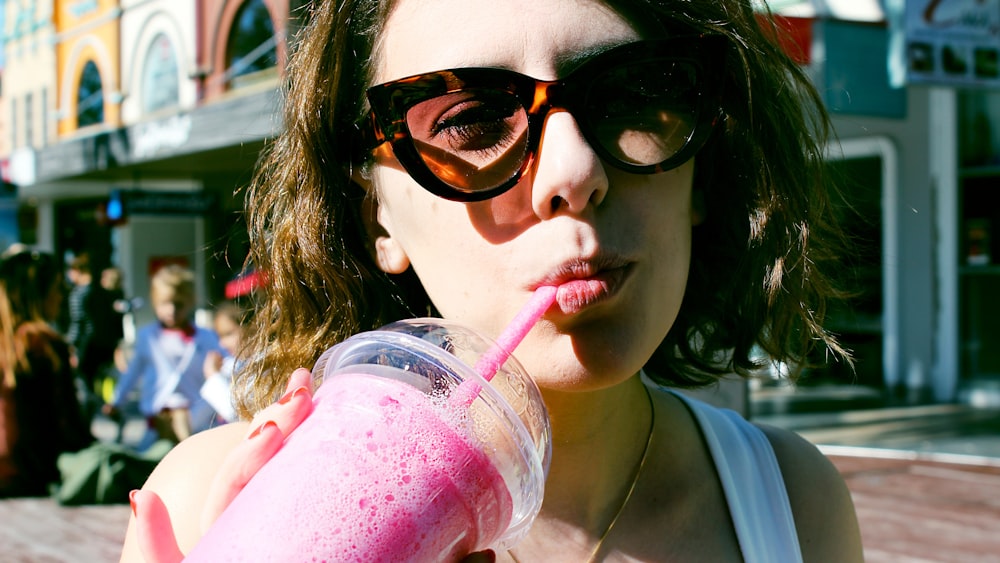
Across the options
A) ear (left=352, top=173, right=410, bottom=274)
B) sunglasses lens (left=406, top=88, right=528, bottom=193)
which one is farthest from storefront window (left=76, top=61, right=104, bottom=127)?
sunglasses lens (left=406, top=88, right=528, bottom=193)

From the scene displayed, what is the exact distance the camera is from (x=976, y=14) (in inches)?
281

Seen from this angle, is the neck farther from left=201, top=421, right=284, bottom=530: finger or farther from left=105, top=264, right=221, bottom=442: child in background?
left=105, top=264, right=221, bottom=442: child in background

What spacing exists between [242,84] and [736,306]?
46.1ft

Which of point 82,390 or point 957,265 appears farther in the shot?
point 82,390

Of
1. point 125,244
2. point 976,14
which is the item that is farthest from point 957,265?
point 125,244

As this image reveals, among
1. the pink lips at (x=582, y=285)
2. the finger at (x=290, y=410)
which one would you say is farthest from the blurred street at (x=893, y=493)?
the finger at (x=290, y=410)

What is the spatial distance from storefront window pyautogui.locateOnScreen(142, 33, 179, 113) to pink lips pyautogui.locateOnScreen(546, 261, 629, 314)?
1628 cm

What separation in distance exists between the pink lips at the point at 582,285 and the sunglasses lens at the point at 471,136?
0.14 m

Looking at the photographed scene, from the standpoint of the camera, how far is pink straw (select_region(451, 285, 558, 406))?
0.90 metres

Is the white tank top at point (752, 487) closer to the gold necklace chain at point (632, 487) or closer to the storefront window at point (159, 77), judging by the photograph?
the gold necklace chain at point (632, 487)

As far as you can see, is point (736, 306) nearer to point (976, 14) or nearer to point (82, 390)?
point (976, 14)

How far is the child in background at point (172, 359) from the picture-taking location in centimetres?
669

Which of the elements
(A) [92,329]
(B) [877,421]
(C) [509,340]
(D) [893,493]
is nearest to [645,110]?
(C) [509,340]

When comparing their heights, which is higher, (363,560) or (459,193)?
(459,193)
